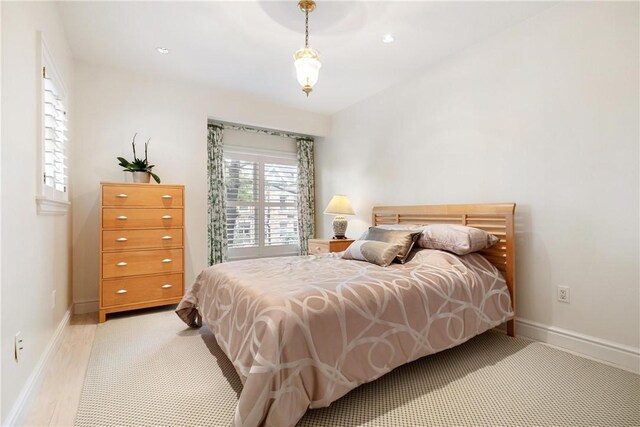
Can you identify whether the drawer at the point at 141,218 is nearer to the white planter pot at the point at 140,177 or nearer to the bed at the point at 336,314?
the white planter pot at the point at 140,177

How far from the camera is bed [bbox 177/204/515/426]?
1.31 m

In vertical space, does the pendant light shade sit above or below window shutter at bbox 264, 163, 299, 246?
above

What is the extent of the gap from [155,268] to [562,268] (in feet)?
11.7

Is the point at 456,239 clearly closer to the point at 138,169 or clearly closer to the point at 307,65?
the point at 307,65

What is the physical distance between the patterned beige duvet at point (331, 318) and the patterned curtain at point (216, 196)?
183cm

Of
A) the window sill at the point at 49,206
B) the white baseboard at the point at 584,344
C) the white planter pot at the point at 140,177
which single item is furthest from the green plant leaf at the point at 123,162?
the white baseboard at the point at 584,344

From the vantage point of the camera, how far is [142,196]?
9.86ft

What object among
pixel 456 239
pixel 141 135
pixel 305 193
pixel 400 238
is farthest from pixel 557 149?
pixel 141 135

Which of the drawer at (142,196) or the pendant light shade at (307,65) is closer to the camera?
the pendant light shade at (307,65)

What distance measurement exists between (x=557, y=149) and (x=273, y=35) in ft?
8.02

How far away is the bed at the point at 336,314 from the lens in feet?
4.29

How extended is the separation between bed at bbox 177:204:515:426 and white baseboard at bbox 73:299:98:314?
136 centimetres

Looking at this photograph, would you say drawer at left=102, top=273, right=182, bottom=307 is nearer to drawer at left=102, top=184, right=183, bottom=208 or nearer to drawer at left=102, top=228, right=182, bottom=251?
drawer at left=102, top=228, right=182, bottom=251

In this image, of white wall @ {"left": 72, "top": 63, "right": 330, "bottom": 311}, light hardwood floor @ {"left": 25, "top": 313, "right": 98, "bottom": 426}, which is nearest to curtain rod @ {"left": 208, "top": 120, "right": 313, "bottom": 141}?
white wall @ {"left": 72, "top": 63, "right": 330, "bottom": 311}
